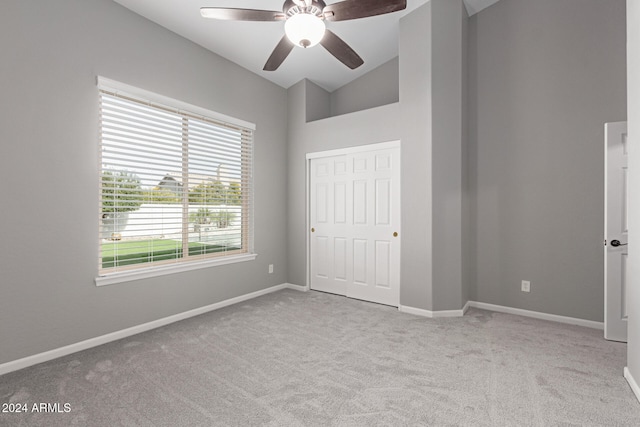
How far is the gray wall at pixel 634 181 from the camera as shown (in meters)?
1.92

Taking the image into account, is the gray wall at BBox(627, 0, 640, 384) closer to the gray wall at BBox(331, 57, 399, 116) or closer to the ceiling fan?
the ceiling fan

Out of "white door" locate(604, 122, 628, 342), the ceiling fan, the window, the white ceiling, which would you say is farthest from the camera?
the white ceiling

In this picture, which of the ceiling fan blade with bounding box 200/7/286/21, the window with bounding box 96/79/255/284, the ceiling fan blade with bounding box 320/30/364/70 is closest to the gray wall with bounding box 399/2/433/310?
the ceiling fan blade with bounding box 320/30/364/70

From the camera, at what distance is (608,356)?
2471 millimetres

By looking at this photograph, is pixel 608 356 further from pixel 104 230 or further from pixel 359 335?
pixel 104 230

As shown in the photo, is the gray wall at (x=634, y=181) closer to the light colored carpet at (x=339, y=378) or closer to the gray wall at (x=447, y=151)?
the light colored carpet at (x=339, y=378)

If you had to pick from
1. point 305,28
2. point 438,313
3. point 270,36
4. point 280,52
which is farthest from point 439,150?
point 270,36

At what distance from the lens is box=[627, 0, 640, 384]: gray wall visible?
1.92 m

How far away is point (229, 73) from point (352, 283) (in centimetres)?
314

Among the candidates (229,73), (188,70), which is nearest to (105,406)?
(188,70)

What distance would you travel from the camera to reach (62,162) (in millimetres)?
2520

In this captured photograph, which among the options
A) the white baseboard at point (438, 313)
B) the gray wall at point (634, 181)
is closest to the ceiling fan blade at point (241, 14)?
the gray wall at point (634, 181)

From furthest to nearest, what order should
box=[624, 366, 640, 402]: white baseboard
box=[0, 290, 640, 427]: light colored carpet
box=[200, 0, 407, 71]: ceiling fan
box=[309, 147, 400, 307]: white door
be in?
box=[309, 147, 400, 307]: white door → box=[200, 0, 407, 71]: ceiling fan → box=[624, 366, 640, 402]: white baseboard → box=[0, 290, 640, 427]: light colored carpet

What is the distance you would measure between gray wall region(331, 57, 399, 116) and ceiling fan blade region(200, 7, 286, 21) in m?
2.65
